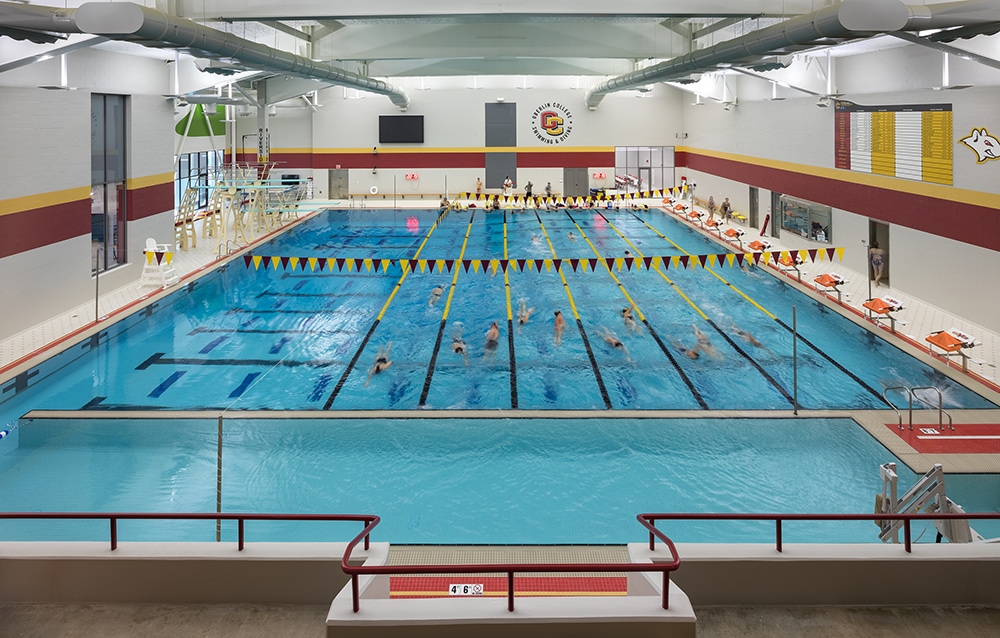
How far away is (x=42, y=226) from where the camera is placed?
1577cm

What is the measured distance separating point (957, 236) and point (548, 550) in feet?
39.2

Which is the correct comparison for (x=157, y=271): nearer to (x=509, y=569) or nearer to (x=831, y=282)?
(x=831, y=282)

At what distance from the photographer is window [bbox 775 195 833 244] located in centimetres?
2217

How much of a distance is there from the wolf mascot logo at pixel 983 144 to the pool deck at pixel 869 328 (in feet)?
9.65

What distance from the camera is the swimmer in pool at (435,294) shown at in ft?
60.5

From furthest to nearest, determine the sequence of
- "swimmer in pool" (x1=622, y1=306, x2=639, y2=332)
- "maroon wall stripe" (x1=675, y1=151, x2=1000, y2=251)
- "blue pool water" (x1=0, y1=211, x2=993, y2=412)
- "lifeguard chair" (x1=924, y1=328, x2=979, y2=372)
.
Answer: "swimmer in pool" (x1=622, y1=306, x2=639, y2=332)
"maroon wall stripe" (x1=675, y1=151, x2=1000, y2=251)
"lifeguard chair" (x1=924, y1=328, x2=979, y2=372)
"blue pool water" (x1=0, y1=211, x2=993, y2=412)

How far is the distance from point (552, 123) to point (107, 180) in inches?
923

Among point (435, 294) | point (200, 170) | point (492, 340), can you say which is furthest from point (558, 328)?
point (200, 170)

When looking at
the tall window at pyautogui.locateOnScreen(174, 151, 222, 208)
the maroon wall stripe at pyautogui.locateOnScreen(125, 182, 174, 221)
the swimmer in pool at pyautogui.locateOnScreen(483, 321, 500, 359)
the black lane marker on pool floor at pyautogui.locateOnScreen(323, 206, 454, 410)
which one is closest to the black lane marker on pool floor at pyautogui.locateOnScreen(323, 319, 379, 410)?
the black lane marker on pool floor at pyautogui.locateOnScreen(323, 206, 454, 410)

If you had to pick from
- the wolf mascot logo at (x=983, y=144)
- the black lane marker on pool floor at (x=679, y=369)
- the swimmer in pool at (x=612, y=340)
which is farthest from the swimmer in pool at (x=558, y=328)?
the wolf mascot logo at (x=983, y=144)

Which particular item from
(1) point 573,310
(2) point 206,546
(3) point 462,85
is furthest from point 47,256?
(3) point 462,85

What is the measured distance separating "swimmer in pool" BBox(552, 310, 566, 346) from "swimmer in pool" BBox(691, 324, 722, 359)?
2.50m

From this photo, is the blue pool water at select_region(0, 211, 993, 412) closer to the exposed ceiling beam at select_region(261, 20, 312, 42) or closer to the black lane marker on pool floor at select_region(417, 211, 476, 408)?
the black lane marker on pool floor at select_region(417, 211, 476, 408)

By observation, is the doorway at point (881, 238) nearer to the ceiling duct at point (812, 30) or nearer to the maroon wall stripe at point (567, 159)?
the ceiling duct at point (812, 30)
